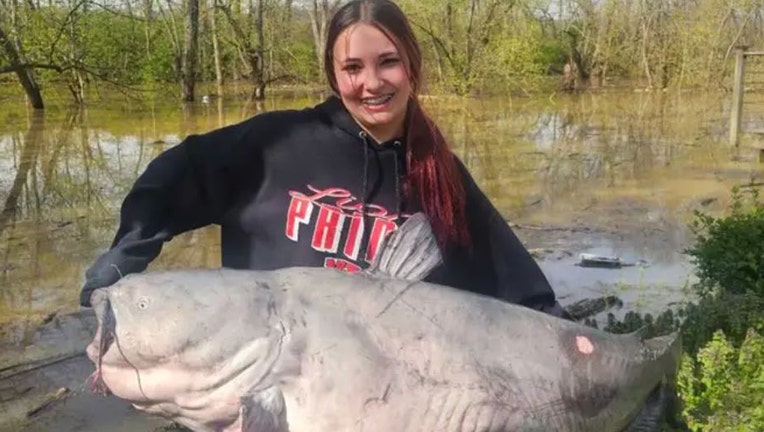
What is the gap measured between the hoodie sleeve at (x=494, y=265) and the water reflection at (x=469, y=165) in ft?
2.05

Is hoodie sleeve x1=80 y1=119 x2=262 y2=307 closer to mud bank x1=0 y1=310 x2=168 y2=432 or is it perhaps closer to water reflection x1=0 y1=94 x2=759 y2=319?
water reflection x1=0 y1=94 x2=759 y2=319

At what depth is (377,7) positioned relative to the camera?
2.05 m

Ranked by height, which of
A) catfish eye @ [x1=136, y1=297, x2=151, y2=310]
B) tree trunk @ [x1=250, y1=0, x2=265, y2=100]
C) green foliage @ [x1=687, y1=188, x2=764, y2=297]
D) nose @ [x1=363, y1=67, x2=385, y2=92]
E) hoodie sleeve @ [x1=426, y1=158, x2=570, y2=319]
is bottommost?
green foliage @ [x1=687, y1=188, x2=764, y2=297]

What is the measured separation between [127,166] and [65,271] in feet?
18.7

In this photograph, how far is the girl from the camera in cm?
205

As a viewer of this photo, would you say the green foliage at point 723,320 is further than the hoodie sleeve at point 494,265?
Yes

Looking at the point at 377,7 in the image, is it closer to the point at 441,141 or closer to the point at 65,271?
the point at 441,141

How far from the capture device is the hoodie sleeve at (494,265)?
227 cm

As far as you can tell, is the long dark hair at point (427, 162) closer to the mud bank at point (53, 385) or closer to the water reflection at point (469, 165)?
the water reflection at point (469, 165)

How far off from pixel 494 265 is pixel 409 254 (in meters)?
0.56

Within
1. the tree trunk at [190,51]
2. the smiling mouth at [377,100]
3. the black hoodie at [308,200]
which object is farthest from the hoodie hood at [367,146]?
the tree trunk at [190,51]

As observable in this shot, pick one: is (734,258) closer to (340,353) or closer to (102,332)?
(340,353)

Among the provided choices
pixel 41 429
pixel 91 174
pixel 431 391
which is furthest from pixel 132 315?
pixel 91 174

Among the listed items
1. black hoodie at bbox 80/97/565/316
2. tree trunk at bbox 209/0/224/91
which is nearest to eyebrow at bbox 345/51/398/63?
black hoodie at bbox 80/97/565/316
